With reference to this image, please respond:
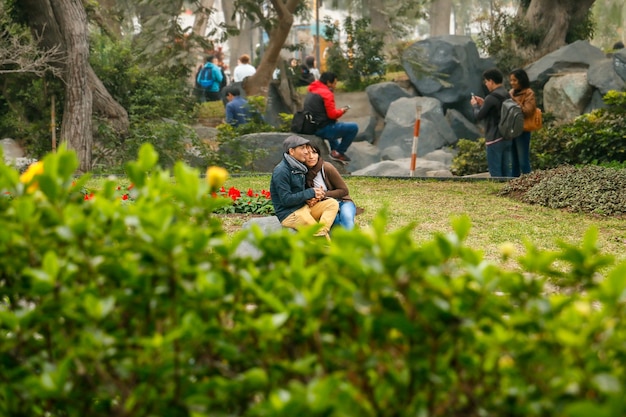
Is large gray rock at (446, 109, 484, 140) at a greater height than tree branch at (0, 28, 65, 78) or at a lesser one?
lesser

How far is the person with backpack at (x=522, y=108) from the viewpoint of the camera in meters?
12.1

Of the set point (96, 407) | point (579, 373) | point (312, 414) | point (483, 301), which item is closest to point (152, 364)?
point (312, 414)

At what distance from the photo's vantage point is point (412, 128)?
850 inches

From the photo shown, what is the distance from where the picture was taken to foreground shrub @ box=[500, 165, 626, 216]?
10352 millimetres

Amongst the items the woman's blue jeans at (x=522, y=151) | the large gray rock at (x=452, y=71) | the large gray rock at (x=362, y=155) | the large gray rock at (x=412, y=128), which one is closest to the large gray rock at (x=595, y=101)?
the large gray rock at (x=412, y=128)

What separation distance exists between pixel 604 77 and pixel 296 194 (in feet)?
45.7

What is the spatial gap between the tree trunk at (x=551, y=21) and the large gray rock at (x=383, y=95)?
4.05m

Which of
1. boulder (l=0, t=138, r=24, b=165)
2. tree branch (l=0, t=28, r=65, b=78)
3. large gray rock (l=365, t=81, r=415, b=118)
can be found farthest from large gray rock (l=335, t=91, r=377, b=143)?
tree branch (l=0, t=28, r=65, b=78)

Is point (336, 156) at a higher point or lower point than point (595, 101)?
lower

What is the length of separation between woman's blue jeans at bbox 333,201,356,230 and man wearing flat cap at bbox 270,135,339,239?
174 mm

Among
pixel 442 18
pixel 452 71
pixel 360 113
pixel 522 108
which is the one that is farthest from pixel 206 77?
pixel 442 18

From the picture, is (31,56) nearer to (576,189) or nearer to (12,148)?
(12,148)

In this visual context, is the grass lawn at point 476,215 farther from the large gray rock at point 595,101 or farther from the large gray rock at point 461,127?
the large gray rock at point 461,127

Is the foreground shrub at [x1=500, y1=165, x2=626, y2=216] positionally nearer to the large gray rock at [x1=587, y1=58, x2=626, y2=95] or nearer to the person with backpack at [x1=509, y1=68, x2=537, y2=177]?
the person with backpack at [x1=509, y1=68, x2=537, y2=177]
